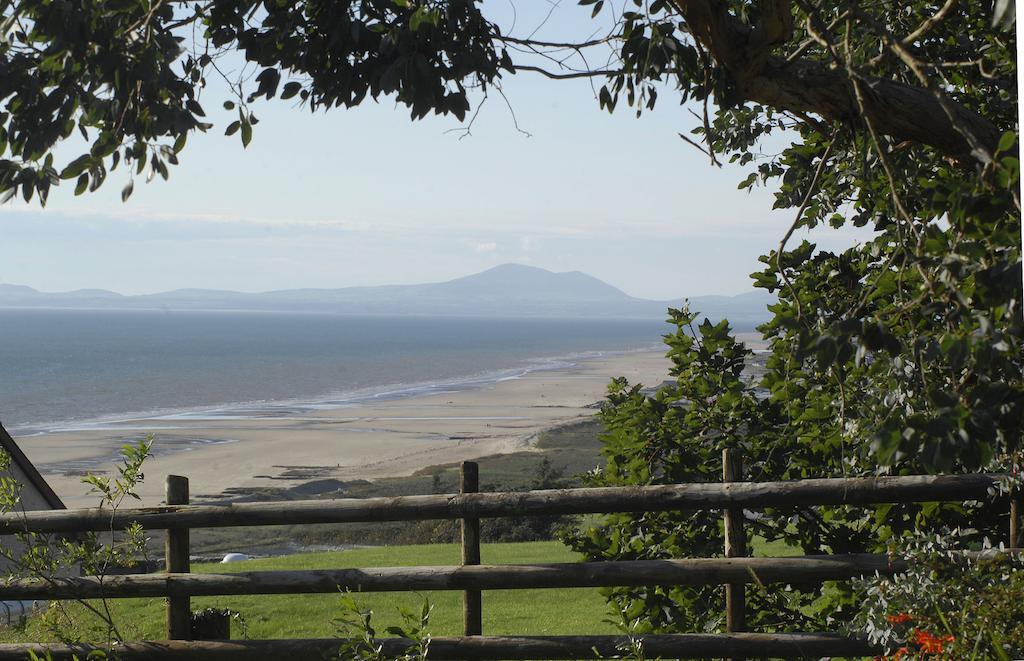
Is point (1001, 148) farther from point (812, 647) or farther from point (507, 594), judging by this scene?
point (507, 594)

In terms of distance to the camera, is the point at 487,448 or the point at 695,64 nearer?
the point at 695,64

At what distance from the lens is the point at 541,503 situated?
5.14 metres

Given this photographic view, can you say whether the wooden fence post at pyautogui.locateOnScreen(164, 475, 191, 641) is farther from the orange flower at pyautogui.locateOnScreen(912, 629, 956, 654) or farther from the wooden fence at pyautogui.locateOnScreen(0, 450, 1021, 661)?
the orange flower at pyautogui.locateOnScreen(912, 629, 956, 654)

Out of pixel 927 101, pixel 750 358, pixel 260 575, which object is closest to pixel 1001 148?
pixel 927 101

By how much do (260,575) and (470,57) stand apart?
9.72ft

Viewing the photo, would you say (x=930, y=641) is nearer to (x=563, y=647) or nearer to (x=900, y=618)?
(x=900, y=618)

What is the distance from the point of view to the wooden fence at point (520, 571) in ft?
16.3

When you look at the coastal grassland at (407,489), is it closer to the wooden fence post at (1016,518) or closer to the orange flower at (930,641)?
the wooden fence post at (1016,518)

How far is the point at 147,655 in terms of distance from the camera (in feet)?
17.4

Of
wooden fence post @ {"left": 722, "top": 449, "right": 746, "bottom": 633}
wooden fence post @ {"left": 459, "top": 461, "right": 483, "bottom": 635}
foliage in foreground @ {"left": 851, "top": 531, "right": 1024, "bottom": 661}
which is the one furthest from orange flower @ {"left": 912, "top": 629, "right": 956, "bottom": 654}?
wooden fence post @ {"left": 459, "top": 461, "right": 483, "bottom": 635}

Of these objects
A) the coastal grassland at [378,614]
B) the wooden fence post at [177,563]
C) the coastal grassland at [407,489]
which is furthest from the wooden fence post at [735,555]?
the coastal grassland at [407,489]

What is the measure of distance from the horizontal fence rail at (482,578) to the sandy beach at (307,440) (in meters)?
22.2

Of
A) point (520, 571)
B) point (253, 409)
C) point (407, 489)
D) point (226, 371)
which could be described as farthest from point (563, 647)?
point (226, 371)

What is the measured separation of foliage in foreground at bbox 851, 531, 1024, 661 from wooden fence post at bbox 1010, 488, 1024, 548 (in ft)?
1.86
